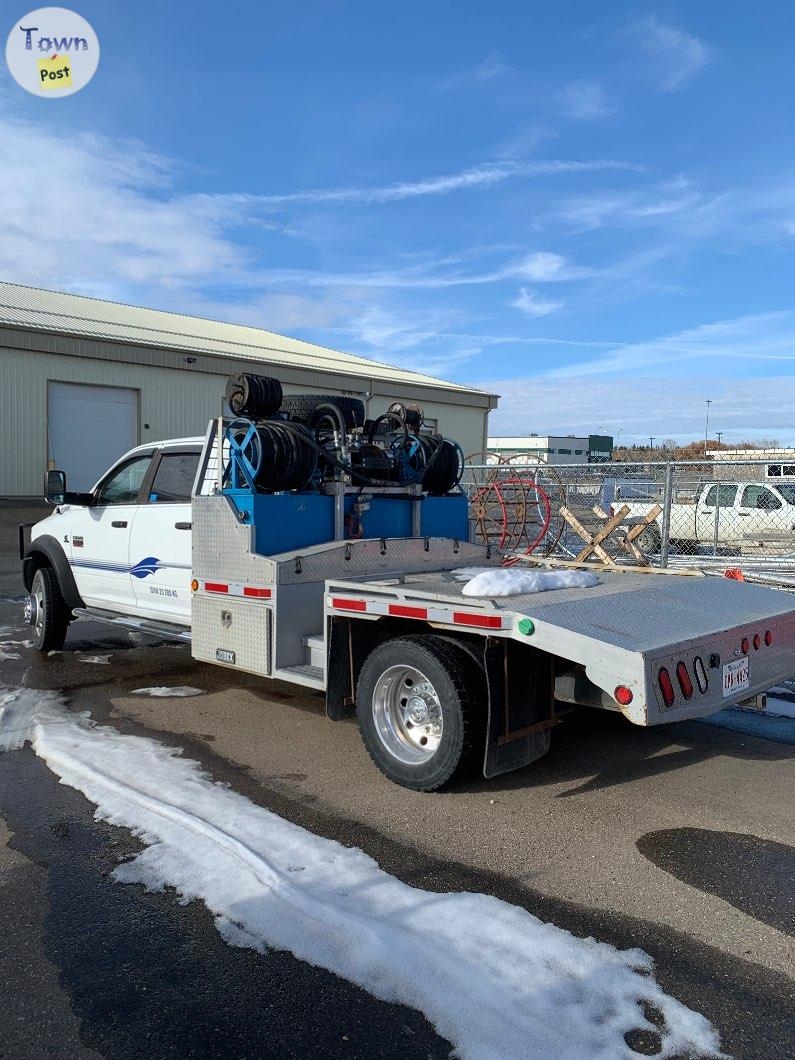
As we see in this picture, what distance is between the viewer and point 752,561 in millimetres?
13547

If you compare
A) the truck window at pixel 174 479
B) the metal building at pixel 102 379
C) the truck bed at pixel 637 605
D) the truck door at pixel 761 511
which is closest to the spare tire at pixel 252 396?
the truck window at pixel 174 479

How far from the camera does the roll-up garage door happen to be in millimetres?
24000

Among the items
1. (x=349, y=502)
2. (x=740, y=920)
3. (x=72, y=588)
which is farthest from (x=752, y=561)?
(x=740, y=920)

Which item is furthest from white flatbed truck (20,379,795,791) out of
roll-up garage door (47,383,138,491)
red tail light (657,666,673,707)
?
roll-up garage door (47,383,138,491)

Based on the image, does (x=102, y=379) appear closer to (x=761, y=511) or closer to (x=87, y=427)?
(x=87, y=427)

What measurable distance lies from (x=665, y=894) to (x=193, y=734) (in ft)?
11.2

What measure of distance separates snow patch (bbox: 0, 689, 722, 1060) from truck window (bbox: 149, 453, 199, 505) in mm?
3025

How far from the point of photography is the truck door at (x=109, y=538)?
7816mm

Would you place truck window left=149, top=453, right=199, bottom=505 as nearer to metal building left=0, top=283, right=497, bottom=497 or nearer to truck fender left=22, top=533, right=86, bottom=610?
truck fender left=22, top=533, right=86, bottom=610

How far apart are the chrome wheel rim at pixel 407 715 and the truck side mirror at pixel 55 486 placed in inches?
175

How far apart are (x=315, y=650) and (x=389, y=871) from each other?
2060 millimetres

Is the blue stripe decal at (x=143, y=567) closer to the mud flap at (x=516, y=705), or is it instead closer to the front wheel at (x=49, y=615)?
the front wheel at (x=49, y=615)

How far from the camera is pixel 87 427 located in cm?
2466

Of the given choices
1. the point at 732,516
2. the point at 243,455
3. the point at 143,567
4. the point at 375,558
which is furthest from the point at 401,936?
the point at 732,516
